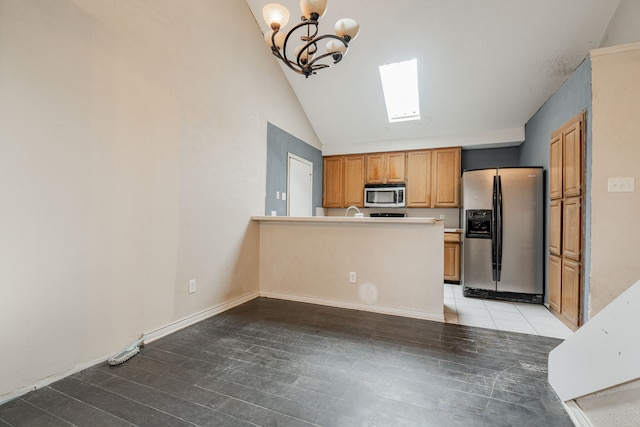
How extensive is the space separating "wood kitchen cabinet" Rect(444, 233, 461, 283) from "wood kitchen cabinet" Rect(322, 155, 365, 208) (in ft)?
5.43

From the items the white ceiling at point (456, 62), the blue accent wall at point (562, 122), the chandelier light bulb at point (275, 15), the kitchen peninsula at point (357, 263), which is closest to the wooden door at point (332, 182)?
the white ceiling at point (456, 62)

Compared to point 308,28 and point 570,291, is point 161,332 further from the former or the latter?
point 570,291

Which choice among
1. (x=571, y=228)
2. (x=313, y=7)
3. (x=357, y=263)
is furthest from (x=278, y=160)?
(x=571, y=228)

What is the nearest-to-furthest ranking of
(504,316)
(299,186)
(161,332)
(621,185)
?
(621,185) → (161,332) → (504,316) → (299,186)

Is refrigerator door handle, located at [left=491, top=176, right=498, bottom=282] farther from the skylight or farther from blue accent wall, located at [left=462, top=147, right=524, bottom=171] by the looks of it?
the skylight

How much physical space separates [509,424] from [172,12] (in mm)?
3686

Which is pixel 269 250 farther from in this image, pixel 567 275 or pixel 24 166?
pixel 567 275

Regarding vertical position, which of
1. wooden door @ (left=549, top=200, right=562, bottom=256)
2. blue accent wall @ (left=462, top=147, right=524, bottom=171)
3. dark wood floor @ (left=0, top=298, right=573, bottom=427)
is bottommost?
dark wood floor @ (left=0, top=298, right=573, bottom=427)

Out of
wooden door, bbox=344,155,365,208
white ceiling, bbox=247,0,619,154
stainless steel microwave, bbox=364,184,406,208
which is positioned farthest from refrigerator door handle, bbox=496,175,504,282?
wooden door, bbox=344,155,365,208

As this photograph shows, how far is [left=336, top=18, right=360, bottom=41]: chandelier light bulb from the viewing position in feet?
6.27

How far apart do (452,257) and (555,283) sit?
1.39 m

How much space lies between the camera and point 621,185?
223 cm

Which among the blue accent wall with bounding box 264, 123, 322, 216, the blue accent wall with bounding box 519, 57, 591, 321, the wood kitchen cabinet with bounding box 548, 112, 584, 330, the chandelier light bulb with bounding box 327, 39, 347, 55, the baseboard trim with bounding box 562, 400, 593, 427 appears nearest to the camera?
the baseboard trim with bounding box 562, 400, 593, 427

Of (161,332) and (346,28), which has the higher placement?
(346,28)
